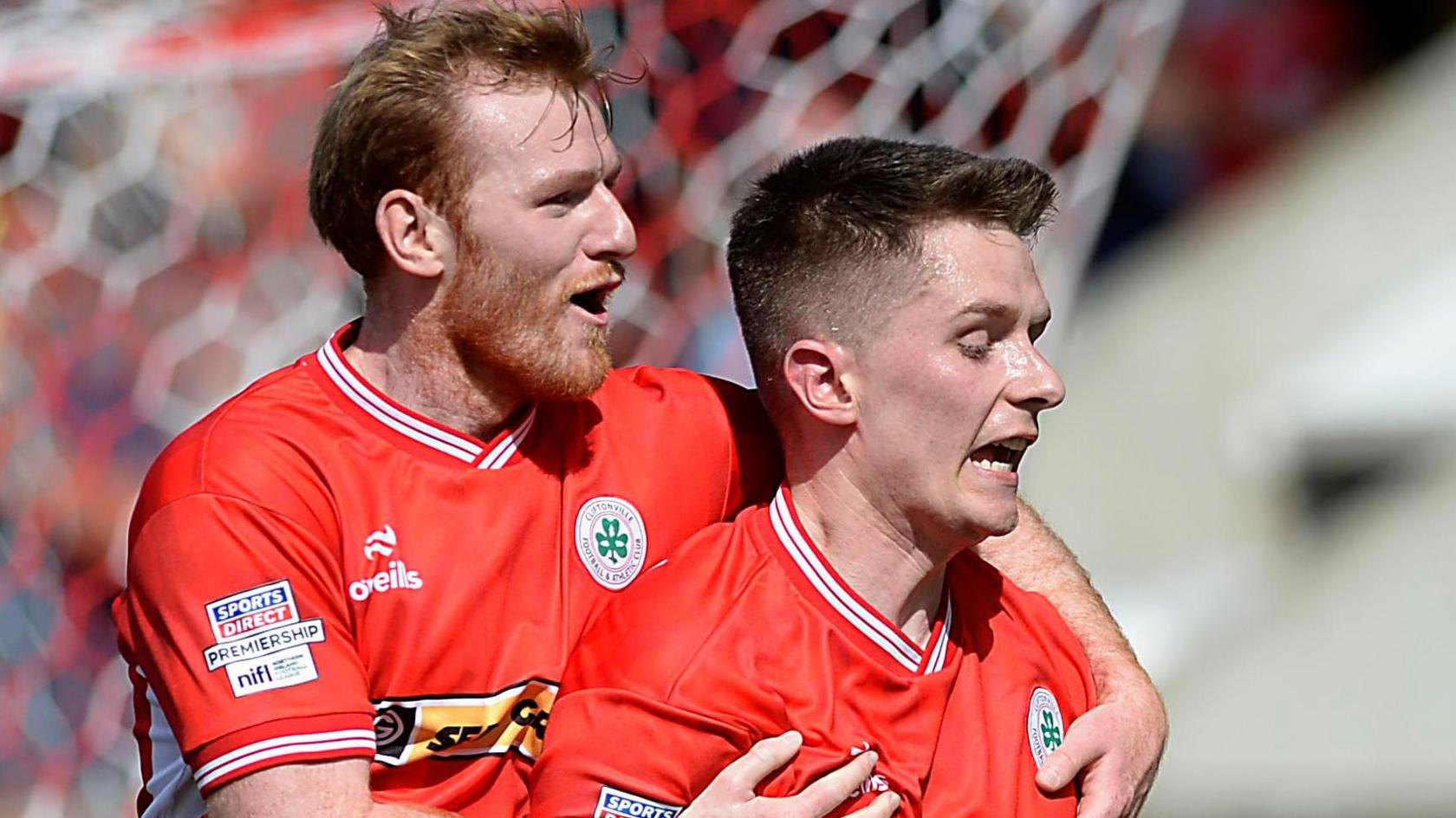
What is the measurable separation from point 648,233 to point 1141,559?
203cm

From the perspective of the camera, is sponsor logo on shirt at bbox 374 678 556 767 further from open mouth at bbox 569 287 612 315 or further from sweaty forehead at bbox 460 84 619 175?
sweaty forehead at bbox 460 84 619 175

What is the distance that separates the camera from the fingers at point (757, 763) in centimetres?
197

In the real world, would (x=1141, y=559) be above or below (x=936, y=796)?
above

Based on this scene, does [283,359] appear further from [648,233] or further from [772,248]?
[772,248]

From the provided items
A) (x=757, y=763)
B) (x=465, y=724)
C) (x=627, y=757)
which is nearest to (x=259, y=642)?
(x=465, y=724)

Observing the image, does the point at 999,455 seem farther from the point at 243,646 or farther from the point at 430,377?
the point at 243,646

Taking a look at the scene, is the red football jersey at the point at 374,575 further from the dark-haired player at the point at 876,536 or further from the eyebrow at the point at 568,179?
the eyebrow at the point at 568,179

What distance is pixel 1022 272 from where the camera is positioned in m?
2.19

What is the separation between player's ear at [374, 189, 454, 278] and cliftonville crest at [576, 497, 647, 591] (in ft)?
1.15

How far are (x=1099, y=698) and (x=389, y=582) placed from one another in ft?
3.03

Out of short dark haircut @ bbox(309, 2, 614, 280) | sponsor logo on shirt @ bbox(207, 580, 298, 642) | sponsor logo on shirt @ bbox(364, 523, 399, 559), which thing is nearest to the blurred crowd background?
short dark haircut @ bbox(309, 2, 614, 280)

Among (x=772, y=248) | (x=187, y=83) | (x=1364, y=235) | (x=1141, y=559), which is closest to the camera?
(x=772, y=248)

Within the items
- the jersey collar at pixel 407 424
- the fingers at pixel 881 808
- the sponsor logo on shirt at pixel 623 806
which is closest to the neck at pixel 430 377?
the jersey collar at pixel 407 424

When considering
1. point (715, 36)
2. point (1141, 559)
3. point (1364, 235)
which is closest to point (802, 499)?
point (715, 36)
